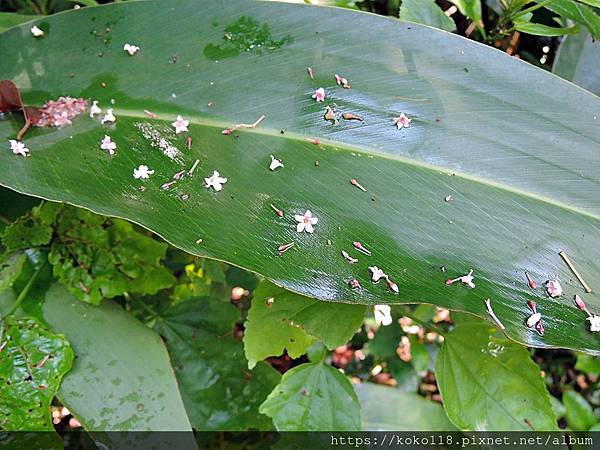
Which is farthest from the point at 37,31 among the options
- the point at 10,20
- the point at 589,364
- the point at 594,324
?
the point at 589,364

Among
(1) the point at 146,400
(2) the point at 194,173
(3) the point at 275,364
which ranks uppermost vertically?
(2) the point at 194,173

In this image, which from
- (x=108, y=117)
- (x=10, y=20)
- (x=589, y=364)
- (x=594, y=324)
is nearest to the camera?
(x=594, y=324)

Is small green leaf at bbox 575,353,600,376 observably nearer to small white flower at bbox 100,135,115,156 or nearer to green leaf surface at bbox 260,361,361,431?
green leaf surface at bbox 260,361,361,431

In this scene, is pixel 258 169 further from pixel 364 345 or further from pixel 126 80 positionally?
pixel 364 345

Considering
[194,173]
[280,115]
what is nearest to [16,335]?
[194,173]

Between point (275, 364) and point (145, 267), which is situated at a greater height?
point (145, 267)

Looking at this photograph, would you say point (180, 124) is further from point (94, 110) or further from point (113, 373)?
point (113, 373)
